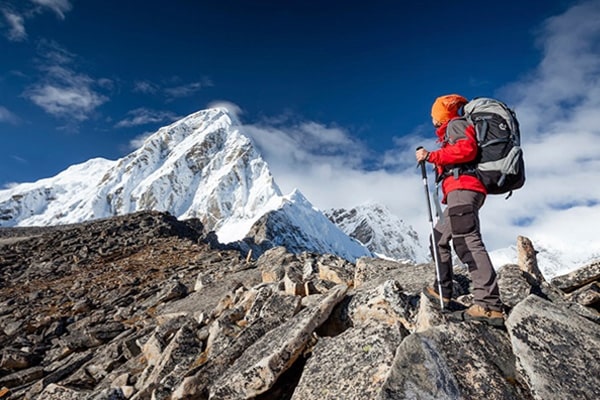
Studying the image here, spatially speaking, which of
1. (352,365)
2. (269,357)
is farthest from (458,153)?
(269,357)

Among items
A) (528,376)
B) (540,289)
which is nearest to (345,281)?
(540,289)

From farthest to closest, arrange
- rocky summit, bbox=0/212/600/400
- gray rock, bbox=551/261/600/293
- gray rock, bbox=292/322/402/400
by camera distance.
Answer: gray rock, bbox=551/261/600/293, gray rock, bbox=292/322/402/400, rocky summit, bbox=0/212/600/400

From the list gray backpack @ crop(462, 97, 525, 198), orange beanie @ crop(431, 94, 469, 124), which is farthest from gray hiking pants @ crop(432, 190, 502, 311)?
orange beanie @ crop(431, 94, 469, 124)

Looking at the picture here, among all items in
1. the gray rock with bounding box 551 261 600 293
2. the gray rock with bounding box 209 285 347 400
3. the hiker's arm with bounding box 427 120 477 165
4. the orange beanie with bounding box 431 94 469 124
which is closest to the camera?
the gray rock with bounding box 209 285 347 400

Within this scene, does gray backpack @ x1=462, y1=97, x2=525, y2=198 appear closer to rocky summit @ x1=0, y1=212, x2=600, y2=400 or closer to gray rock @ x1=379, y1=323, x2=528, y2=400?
rocky summit @ x1=0, y1=212, x2=600, y2=400

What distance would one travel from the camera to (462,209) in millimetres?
4973

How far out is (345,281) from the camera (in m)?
8.73

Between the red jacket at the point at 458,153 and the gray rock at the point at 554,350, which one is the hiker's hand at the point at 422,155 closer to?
the red jacket at the point at 458,153

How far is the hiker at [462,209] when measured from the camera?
4.72 metres

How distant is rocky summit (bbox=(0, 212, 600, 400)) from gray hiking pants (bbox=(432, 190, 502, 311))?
1.09ft

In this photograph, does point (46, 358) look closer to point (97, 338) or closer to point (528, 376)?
point (97, 338)

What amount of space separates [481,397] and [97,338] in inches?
396

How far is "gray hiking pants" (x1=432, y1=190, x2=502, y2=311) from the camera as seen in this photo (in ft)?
15.5

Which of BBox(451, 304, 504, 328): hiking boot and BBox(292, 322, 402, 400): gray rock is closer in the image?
BBox(292, 322, 402, 400): gray rock
